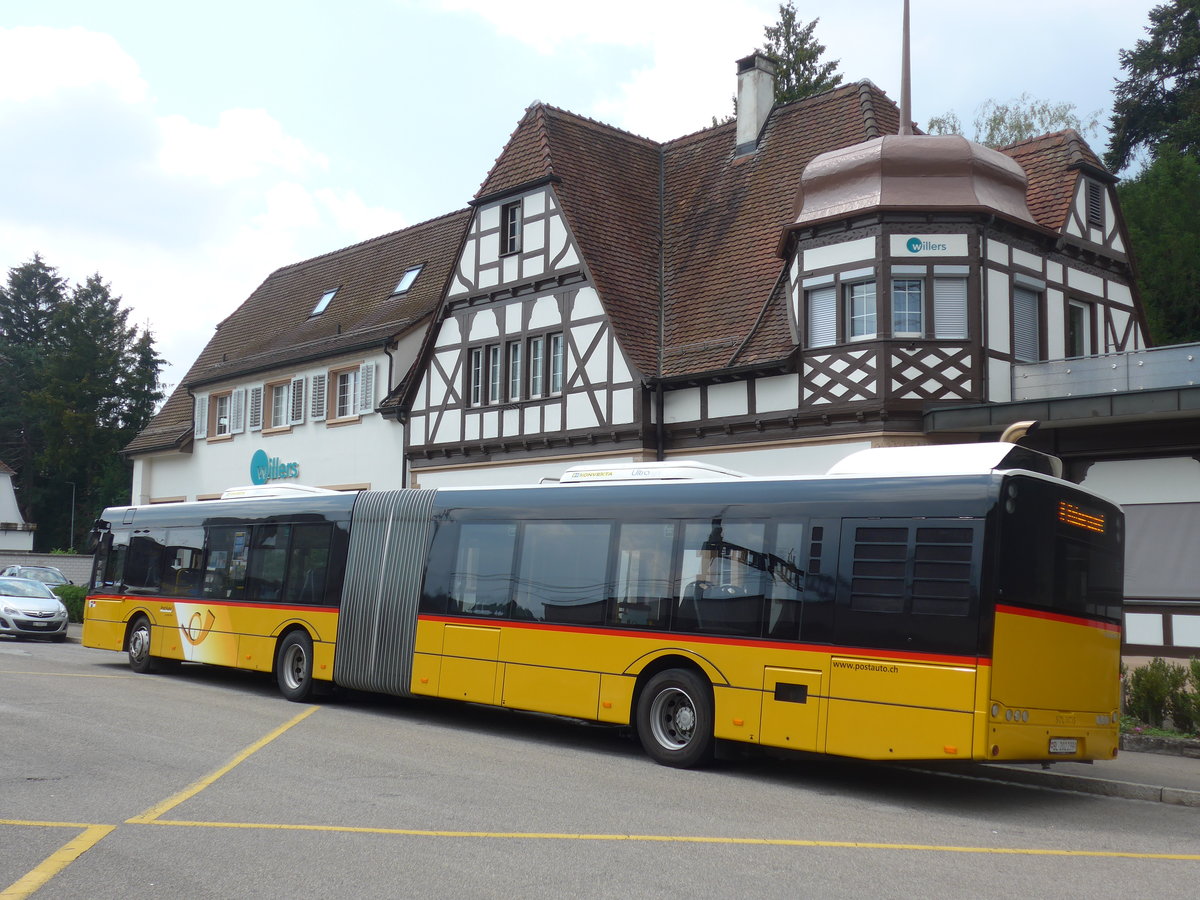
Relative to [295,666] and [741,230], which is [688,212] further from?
[295,666]

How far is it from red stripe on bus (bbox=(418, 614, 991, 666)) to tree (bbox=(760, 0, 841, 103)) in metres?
34.0

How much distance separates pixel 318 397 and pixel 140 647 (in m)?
14.1

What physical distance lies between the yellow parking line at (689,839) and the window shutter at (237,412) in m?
29.4

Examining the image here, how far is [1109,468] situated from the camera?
62.3 feet

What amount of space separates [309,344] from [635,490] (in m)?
23.5

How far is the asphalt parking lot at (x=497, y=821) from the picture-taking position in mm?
6883

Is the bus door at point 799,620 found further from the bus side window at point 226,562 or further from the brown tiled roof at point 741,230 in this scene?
the brown tiled roof at point 741,230

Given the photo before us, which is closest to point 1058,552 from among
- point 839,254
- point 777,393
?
point 839,254

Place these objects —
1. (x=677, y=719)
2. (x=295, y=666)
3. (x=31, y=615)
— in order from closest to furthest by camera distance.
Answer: (x=677, y=719), (x=295, y=666), (x=31, y=615)

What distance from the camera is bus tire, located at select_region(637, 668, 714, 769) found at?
38.5ft

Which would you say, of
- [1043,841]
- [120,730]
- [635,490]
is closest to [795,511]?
[635,490]

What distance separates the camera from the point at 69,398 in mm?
73062

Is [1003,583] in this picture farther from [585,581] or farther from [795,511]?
[585,581]

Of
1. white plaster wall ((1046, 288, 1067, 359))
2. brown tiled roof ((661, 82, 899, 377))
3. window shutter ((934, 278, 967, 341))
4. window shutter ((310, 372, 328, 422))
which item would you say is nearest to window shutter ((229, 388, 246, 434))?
window shutter ((310, 372, 328, 422))
